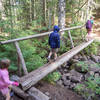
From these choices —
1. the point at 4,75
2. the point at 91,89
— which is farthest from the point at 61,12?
the point at 4,75

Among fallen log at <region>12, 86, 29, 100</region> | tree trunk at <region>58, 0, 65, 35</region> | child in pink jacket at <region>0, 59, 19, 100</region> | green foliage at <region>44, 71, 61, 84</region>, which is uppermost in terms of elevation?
tree trunk at <region>58, 0, 65, 35</region>

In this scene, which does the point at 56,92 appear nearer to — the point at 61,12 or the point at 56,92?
the point at 56,92

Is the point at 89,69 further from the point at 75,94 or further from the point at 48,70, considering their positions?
the point at 48,70

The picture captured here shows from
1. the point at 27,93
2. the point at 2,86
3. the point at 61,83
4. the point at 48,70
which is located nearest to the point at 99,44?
the point at 61,83

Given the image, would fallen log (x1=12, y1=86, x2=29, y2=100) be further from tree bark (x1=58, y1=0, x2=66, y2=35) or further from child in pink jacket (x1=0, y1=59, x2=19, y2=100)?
tree bark (x1=58, y1=0, x2=66, y2=35)

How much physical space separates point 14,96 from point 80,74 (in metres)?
3.59

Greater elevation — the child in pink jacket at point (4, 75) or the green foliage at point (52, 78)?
the child in pink jacket at point (4, 75)

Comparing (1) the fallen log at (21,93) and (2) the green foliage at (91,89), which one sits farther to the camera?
(2) the green foliage at (91,89)

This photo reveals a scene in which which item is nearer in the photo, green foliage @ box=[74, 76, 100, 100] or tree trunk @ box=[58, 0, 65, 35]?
green foliage @ box=[74, 76, 100, 100]

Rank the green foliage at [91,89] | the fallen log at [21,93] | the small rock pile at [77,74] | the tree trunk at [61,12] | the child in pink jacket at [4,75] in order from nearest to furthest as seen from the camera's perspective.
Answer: the child in pink jacket at [4,75] → the fallen log at [21,93] → the green foliage at [91,89] → the small rock pile at [77,74] → the tree trunk at [61,12]

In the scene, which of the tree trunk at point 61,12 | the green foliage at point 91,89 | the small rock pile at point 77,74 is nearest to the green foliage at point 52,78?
the small rock pile at point 77,74

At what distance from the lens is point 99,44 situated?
11094 millimetres

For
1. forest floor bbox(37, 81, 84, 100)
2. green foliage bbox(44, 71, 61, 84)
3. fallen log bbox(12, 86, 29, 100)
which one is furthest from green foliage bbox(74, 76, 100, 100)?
fallen log bbox(12, 86, 29, 100)

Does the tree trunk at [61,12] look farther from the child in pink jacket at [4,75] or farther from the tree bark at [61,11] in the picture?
the child in pink jacket at [4,75]
